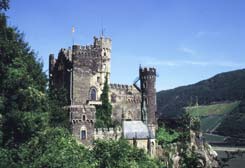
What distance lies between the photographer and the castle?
50719 mm

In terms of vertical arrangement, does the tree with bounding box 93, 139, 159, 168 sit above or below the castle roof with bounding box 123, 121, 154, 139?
below

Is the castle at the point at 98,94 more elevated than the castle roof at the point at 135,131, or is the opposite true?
the castle at the point at 98,94

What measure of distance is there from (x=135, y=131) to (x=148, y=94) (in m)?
12.5

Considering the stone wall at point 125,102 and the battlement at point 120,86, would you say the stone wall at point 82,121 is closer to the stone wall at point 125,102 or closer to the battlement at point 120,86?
the stone wall at point 125,102

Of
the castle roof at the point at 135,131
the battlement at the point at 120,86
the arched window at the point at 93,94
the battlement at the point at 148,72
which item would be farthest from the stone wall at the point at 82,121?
the battlement at the point at 148,72

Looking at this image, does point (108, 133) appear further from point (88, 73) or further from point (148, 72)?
point (148, 72)

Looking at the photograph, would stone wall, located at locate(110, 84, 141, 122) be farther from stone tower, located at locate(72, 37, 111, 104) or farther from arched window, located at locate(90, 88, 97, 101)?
arched window, located at locate(90, 88, 97, 101)

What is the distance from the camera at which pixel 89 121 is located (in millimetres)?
50594

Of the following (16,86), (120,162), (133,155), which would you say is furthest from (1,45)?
(133,155)

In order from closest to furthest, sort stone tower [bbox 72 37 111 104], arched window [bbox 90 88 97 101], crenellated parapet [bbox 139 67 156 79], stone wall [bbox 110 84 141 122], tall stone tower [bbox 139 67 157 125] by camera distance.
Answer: stone tower [bbox 72 37 111 104] < arched window [bbox 90 88 97 101] < stone wall [bbox 110 84 141 122] < tall stone tower [bbox 139 67 157 125] < crenellated parapet [bbox 139 67 156 79]

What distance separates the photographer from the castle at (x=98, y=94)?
1997 inches

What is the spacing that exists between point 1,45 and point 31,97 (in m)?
4.47

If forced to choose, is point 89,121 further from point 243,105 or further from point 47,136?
point 243,105

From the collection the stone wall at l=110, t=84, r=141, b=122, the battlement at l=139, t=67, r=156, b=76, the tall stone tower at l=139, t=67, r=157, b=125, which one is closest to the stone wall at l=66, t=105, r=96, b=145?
the stone wall at l=110, t=84, r=141, b=122
